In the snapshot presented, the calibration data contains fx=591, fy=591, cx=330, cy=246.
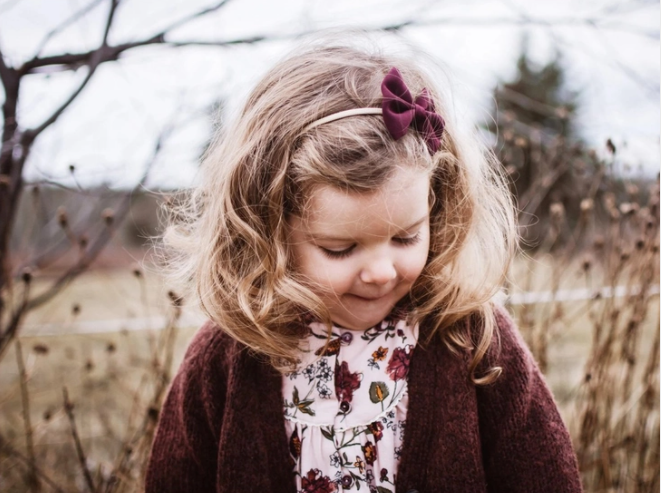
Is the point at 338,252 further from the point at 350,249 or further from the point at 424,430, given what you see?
the point at 424,430

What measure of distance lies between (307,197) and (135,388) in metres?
2.97

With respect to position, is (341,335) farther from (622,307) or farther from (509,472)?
(622,307)

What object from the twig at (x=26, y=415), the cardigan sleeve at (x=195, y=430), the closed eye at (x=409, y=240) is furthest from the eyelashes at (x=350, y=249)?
the twig at (x=26, y=415)

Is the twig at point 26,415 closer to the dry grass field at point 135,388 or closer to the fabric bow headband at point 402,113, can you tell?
the dry grass field at point 135,388

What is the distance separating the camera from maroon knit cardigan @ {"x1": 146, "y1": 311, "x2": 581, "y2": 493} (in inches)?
50.5

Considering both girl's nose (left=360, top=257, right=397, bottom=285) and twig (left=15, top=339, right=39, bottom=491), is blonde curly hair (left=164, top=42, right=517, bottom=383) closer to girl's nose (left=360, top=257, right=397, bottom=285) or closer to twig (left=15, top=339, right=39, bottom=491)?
girl's nose (left=360, top=257, right=397, bottom=285)

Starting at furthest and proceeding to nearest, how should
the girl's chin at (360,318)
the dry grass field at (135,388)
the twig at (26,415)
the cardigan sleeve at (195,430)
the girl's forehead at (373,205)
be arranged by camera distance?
the dry grass field at (135,388), the twig at (26,415), the cardigan sleeve at (195,430), the girl's chin at (360,318), the girl's forehead at (373,205)

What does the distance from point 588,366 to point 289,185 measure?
3.79 ft

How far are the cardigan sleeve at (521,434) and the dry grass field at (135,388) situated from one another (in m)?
0.30

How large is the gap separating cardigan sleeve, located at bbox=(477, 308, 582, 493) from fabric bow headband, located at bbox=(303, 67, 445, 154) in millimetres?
491

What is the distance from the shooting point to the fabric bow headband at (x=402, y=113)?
3.75ft

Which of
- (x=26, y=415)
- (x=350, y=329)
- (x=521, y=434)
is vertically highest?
(x=350, y=329)

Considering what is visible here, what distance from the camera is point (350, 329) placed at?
137cm

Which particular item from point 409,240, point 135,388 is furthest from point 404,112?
point 135,388
